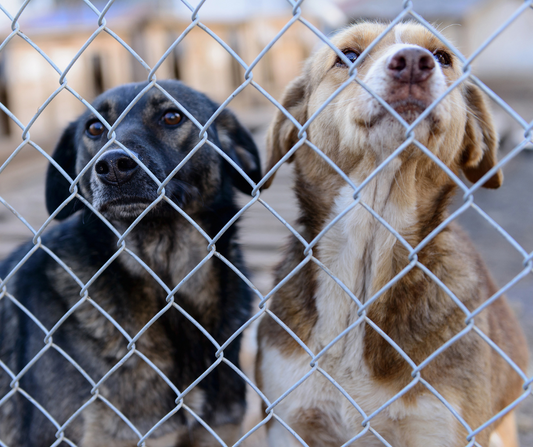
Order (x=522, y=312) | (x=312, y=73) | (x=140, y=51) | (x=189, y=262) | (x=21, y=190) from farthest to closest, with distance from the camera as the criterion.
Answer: (x=140, y=51) → (x=21, y=190) → (x=522, y=312) → (x=189, y=262) → (x=312, y=73)

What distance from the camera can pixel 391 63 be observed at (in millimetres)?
1547

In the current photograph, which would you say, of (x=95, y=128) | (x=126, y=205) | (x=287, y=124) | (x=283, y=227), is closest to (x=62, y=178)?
(x=95, y=128)

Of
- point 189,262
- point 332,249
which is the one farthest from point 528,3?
point 189,262

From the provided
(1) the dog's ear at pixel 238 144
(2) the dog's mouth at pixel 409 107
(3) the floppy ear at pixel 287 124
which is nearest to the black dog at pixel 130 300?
(1) the dog's ear at pixel 238 144

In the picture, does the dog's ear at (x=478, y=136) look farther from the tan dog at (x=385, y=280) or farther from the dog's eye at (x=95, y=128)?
the dog's eye at (x=95, y=128)

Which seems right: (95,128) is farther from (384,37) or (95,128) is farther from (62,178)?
(384,37)

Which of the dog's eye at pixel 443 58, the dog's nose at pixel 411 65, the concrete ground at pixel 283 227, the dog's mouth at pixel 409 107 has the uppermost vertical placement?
the dog's eye at pixel 443 58

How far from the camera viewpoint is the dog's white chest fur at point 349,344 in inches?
73.7

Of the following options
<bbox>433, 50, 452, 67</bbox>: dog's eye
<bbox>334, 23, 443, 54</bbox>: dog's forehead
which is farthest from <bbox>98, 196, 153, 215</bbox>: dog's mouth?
<bbox>433, 50, 452, 67</bbox>: dog's eye

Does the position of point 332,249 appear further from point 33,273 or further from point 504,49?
point 504,49

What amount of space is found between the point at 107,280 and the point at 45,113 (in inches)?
436

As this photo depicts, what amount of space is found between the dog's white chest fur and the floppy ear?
44cm

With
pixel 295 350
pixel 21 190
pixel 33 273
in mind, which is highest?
pixel 295 350

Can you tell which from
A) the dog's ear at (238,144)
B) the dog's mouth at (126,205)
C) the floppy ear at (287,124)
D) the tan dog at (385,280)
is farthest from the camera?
the dog's ear at (238,144)
